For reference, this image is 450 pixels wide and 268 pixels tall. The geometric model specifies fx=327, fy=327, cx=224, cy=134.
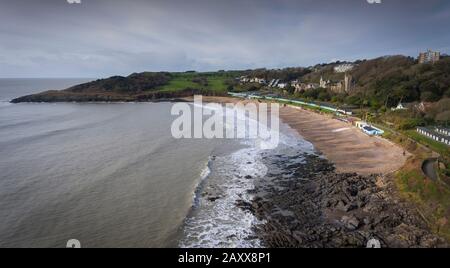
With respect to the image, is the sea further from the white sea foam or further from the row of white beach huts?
the row of white beach huts

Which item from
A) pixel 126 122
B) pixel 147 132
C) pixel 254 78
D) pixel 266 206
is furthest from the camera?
pixel 254 78

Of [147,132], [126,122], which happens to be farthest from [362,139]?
[126,122]

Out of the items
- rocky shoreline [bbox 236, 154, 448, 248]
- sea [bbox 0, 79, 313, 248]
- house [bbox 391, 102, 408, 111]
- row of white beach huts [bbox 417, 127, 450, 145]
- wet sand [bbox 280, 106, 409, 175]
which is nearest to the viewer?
rocky shoreline [bbox 236, 154, 448, 248]

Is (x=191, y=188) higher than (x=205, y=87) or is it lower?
lower

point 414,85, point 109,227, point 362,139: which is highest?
point 414,85

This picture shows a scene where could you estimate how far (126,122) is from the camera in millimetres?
49656

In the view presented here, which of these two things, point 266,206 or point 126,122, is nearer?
point 266,206

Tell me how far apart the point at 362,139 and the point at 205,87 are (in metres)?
71.8

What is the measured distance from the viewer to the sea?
15.7m

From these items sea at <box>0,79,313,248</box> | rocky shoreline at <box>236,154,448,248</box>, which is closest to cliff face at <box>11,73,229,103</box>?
sea at <box>0,79,313,248</box>

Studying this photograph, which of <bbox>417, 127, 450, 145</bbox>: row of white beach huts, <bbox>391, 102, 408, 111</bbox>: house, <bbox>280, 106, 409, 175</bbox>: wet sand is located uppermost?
<bbox>391, 102, 408, 111</bbox>: house

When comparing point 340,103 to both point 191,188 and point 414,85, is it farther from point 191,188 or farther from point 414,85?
point 191,188

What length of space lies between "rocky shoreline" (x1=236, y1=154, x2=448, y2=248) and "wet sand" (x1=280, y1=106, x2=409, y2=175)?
100 inches

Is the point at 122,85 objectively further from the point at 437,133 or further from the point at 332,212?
the point at 332,212
